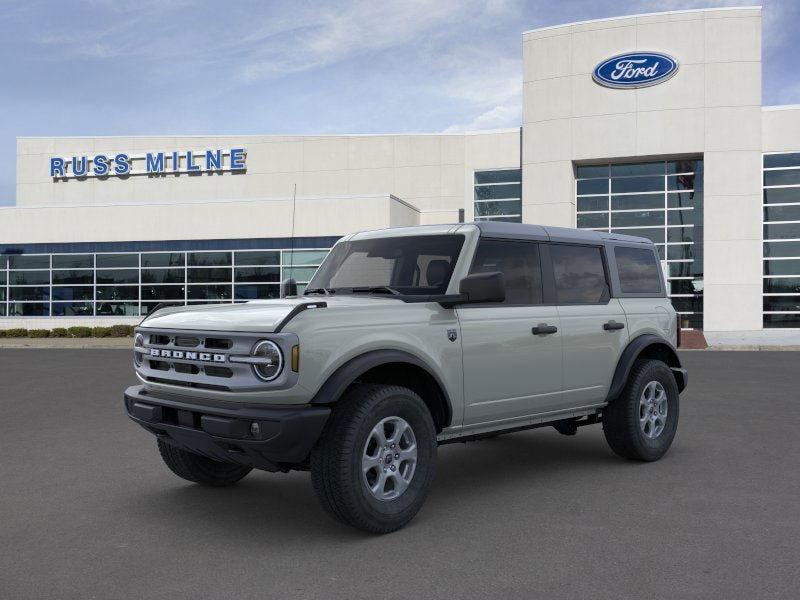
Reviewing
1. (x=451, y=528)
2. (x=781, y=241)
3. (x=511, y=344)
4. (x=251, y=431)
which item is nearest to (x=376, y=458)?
(x=451, y=528)

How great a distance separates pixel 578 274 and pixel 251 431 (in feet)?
11.1

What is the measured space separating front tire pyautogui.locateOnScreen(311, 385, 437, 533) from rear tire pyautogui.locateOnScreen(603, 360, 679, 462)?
2396 millimetres

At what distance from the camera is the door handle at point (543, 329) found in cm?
614

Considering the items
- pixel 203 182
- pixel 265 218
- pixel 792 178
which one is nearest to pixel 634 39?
pixel 792 178

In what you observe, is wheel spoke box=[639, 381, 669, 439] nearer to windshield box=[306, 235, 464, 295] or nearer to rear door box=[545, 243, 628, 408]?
rear door box=[545, 243, 628, 408]

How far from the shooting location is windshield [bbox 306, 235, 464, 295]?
5965 mm

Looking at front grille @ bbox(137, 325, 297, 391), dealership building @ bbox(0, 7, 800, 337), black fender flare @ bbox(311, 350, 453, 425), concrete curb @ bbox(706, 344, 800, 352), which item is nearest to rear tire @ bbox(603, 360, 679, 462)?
black fender flare @ bbox(311, 350, 453, 425)

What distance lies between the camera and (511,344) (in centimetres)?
596

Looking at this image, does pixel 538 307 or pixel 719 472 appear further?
pixel 719 472

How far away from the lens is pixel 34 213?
125 feet

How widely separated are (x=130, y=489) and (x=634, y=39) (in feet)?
104

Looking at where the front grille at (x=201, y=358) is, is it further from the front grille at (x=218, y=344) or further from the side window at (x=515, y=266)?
the side window at (x=515, y=266)

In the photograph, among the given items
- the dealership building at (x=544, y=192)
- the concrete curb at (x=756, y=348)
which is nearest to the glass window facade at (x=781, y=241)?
the dealership building at (x=544, y=192)

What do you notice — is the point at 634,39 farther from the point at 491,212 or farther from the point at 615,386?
the point at 615,386
